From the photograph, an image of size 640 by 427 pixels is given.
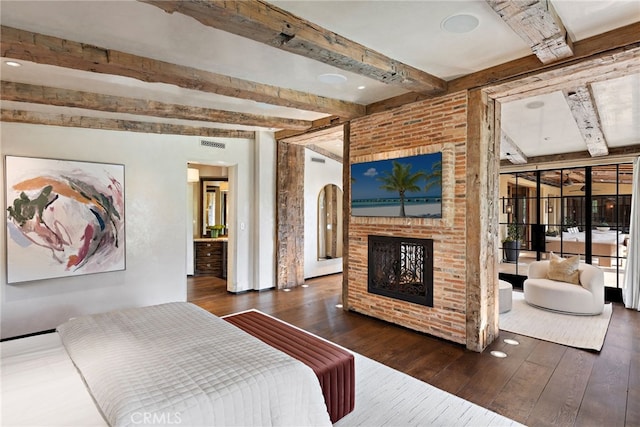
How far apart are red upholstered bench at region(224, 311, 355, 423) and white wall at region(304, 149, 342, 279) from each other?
13.8 ft

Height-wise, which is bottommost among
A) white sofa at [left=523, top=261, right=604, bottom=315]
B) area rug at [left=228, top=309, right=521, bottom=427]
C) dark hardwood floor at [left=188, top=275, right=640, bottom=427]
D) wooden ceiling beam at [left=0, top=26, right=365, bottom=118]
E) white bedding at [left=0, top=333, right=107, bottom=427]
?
area rug at [left=228, top=309, right=521, bottom=427]

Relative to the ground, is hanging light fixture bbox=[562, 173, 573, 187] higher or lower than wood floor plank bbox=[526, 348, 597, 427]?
higher

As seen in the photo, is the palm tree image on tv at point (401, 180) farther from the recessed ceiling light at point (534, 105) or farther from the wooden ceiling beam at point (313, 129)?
the recessed ceiling light at point (534, 105)

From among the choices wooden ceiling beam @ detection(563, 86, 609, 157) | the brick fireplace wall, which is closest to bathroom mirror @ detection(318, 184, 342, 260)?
the brick fireplace wall

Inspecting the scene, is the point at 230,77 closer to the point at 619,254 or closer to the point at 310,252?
the point at 310,252

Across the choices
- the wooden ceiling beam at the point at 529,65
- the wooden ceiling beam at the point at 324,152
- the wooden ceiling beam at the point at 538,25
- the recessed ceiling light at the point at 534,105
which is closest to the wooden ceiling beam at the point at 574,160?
the recessed ceiling light at the point at 534,105

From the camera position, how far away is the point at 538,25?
7.34ft

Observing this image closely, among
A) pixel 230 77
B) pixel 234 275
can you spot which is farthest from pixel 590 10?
pixel 234 275

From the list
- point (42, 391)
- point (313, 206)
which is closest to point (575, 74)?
point (42, 391)

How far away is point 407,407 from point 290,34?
281 centimetres

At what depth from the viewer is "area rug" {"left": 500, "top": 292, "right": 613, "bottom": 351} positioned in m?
3.63

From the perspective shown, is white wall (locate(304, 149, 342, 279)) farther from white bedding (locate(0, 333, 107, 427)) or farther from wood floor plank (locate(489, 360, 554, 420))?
white bedding (locate(0, 333, 107, 427))

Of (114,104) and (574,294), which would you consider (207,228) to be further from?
(574,294)

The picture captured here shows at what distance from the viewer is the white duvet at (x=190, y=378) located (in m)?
1.53
